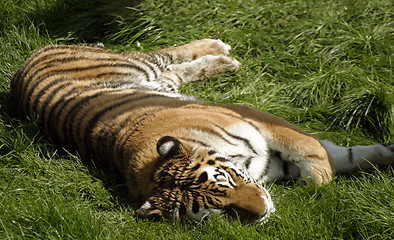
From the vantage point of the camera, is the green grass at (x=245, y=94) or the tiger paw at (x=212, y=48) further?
the tiger paw at (x=212, y=48)

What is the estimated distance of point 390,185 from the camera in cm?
311

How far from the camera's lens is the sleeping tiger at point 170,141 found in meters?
3.06

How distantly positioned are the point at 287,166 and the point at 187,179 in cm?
84

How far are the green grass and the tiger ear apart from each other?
0.40 meters

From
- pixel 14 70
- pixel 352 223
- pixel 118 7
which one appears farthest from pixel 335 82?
pixel 14 70

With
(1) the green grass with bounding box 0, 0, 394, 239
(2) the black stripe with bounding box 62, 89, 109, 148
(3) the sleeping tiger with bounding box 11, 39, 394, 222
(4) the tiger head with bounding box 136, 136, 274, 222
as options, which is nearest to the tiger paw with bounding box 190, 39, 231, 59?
(1) the green grass with bounding box 0, 0, 394, 239

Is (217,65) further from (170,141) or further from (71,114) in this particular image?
(170,141)

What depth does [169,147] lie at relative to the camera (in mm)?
3146

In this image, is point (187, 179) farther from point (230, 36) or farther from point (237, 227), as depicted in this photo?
point (230, 36)

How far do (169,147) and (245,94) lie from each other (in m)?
1.71

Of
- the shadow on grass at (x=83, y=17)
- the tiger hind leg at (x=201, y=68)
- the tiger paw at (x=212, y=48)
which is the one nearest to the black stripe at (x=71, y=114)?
the tiger hind leg at (x=201, y=68)

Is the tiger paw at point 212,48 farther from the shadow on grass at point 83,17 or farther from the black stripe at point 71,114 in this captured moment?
the black stripe at point 71,114

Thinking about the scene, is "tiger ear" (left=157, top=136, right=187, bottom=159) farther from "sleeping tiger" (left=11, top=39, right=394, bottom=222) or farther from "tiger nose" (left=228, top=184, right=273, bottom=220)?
"tiger nose" (left=228, top=184, right=273, bottom=220)

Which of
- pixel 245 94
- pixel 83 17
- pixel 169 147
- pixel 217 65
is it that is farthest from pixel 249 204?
pixel 83 17
